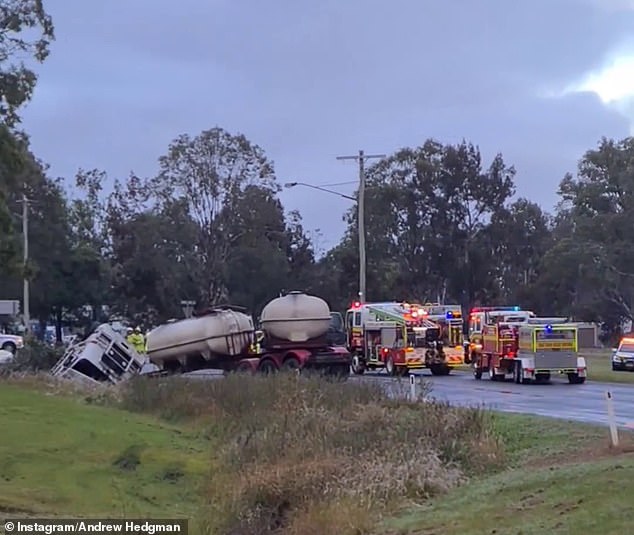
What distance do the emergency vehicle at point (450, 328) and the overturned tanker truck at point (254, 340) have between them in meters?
8.64

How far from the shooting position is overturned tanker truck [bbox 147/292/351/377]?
1553 inches

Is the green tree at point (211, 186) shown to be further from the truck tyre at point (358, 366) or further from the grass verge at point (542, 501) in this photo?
the grass verge at point (542, 501)

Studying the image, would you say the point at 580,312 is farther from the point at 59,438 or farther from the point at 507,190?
the point at 59,438

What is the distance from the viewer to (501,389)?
37.5 m

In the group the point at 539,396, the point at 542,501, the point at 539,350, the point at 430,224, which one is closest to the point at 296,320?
the point at 539,350

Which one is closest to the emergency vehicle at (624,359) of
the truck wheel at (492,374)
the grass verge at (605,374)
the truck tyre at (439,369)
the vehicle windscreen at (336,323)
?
the grass verge at (605,374)

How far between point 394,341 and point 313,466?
102 feet

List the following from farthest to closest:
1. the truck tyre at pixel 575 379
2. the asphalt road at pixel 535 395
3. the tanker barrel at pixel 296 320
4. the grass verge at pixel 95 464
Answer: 1. the truck tyre at pixel 575 379
2. the tanker barrel at pixel 296 320
3. the asphalt road at pixel 535 395
4. the grass verge at pixel 95 464

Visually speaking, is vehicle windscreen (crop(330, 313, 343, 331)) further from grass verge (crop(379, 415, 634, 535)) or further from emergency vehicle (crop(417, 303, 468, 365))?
grass verge (crop(379, 415, 634, 535))

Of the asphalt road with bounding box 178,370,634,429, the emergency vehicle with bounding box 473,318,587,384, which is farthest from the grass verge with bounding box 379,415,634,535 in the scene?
the emergency vehicle with bounding box 473,318,587,384

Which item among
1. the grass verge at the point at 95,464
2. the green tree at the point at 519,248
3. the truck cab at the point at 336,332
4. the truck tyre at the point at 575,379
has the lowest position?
the grass verge at the point at 95,464

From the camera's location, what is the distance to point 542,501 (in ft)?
41.5

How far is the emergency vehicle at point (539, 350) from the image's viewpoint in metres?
40.0

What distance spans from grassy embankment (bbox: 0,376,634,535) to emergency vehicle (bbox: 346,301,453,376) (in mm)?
21296
